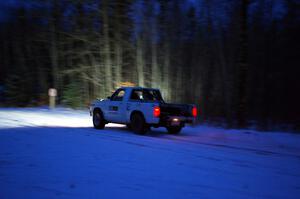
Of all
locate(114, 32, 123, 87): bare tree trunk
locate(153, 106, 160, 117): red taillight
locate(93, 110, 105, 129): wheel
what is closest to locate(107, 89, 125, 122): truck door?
locate(93, 110, 105, 129): wheel

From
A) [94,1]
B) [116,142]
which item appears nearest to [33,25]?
[94,1]

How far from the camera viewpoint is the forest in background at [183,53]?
66.2 feet

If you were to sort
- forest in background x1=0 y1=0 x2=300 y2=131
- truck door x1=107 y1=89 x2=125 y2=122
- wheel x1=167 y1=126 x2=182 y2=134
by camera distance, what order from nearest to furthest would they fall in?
wheel x1=167 y1=126 x2=182 y2=134 < truck door x1=107 y1=89 x2=125 y2=122 < forest in background x1=0 y1=0 x2=300 y2=131

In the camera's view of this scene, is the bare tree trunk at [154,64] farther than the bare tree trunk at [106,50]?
No

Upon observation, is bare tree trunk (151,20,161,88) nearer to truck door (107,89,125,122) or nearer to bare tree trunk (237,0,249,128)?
bare tree trunk (237,0,249,128)

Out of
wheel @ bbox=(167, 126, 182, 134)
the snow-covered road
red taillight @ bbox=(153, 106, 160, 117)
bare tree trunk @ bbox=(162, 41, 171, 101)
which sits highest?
bare tree trunk @ bbox=(162, 41, 171, 101)

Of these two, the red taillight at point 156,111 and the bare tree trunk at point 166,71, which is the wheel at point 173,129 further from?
the bare tree trunk at point 166,71

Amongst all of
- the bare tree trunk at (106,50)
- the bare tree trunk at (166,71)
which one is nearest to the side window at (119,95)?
the bare tree trunk at (166,71)

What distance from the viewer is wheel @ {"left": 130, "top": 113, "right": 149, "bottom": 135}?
12844 millimetres

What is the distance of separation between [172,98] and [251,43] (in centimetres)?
614

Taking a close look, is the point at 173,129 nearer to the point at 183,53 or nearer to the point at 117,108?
the point at 117,108

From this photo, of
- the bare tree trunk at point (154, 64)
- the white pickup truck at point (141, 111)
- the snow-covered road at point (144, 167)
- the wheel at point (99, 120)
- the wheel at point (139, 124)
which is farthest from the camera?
the bare tree trunk at point (154, 64)

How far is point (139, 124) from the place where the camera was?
42.4 ft

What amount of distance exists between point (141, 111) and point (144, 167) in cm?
569
